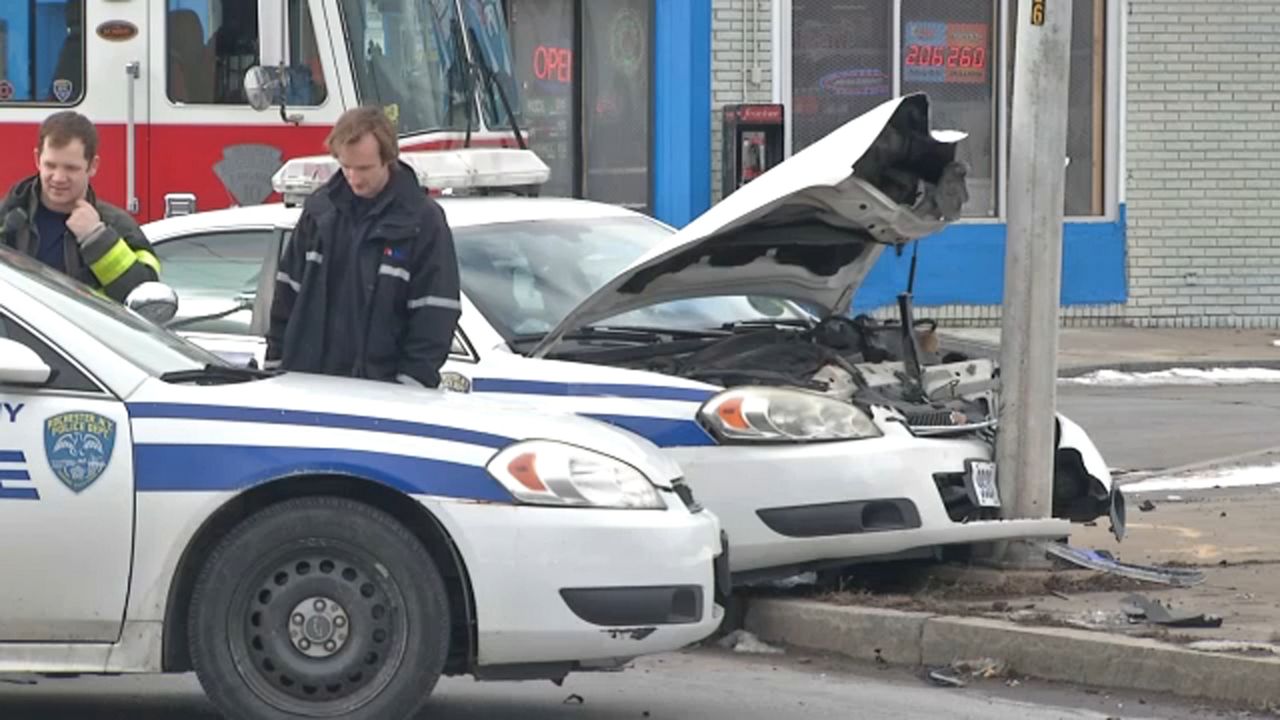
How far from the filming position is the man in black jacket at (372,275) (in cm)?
750

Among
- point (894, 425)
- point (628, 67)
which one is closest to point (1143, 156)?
point (628, 67)

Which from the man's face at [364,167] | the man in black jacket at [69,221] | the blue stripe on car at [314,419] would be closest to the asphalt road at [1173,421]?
the man's face at [364,167]

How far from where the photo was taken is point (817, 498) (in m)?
8.27

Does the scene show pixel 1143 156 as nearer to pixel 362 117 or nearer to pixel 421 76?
pixel 421 76

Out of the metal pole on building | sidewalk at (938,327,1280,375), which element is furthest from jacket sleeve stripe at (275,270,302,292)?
sidewalk at (938,327,1280,375)

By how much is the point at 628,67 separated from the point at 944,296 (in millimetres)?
3347

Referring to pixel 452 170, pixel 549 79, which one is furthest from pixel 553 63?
pixel 452 170

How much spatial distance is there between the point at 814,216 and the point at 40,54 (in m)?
5.44

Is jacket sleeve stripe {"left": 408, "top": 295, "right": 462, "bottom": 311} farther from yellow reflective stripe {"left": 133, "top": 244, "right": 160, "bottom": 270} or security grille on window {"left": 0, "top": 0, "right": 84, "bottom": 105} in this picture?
security grille on window {"left": 0, "top": 0, "right": 84, "bottom": 105}

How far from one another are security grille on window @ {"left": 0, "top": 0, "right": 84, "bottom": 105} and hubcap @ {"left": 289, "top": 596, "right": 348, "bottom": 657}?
6.83 metres

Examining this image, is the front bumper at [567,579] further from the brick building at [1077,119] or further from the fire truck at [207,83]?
the brick building at [1077,119]

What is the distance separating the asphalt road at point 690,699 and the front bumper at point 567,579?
0.86 metres

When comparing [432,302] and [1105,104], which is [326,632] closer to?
[432,302]

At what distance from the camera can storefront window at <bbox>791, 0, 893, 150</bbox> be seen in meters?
20.8
